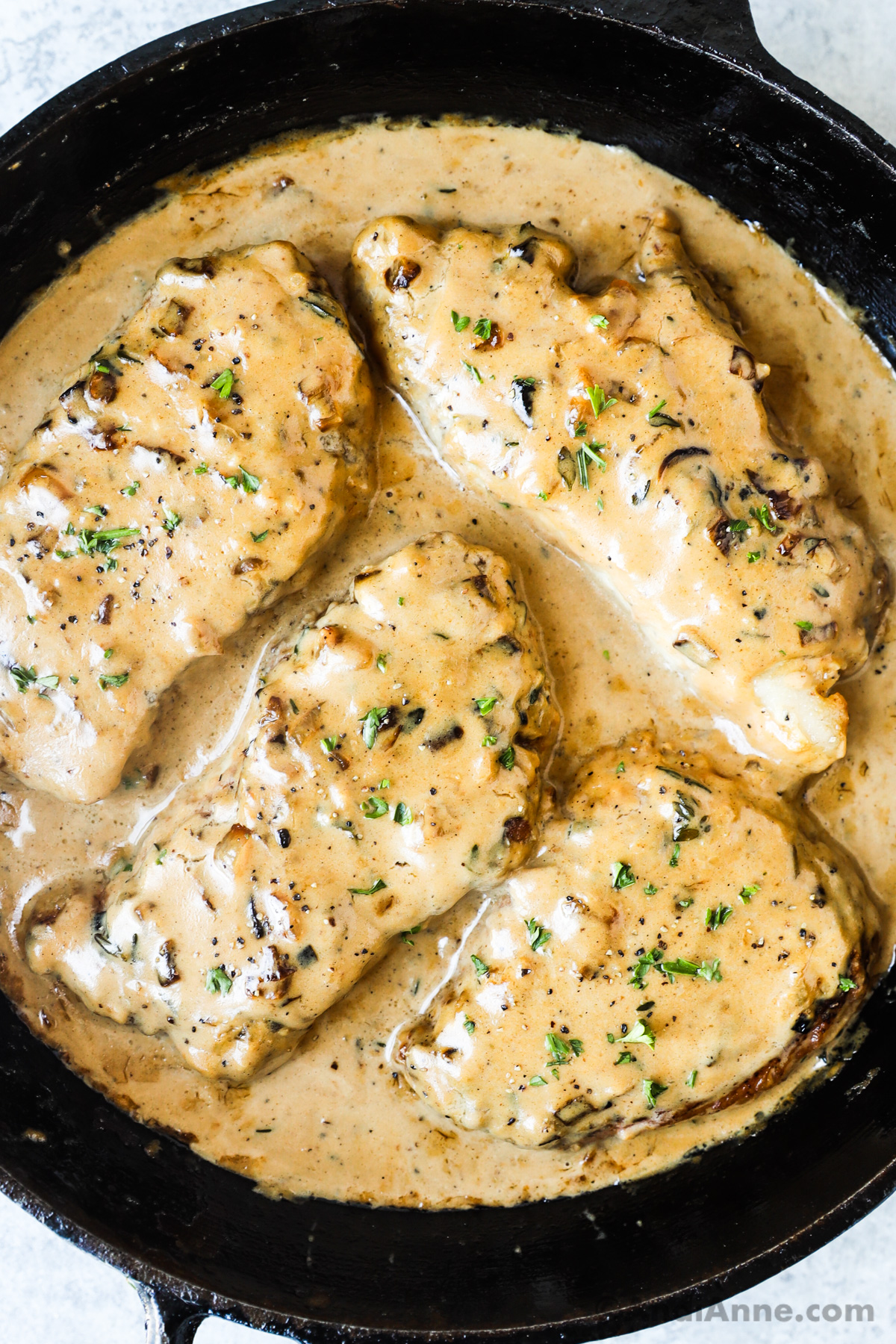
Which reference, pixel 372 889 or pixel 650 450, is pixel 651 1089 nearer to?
pixel 372 889

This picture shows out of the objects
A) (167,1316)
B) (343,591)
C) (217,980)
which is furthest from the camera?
(343,591)

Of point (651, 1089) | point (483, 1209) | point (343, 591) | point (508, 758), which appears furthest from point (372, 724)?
point (483, 1209)

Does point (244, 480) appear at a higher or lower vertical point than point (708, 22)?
lower

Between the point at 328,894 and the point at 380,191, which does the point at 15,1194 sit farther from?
the point at 380,191

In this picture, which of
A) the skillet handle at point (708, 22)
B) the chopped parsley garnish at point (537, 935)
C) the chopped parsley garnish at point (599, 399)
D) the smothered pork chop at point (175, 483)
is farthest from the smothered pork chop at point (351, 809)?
the skillet handle at point (708, 22)

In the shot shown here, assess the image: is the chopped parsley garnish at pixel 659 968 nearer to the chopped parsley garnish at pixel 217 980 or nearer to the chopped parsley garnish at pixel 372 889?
the chopped parsley garnish at pixel 372 889
